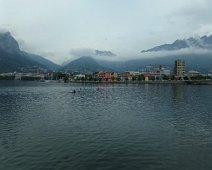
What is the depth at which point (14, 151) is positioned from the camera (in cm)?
3994

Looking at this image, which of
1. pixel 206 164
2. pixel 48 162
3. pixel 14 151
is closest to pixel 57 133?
pixel 14 151

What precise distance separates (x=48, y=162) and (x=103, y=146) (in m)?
9.27

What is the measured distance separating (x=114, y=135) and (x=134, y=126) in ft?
30.3

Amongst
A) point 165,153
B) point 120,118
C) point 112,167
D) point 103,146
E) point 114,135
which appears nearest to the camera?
point 112,167

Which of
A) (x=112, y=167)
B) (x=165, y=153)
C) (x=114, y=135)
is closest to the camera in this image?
(x=112, y=167)

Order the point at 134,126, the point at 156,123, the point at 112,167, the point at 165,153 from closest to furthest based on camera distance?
the point at 112,167, the point at 165,153, the point at 134,126, the point at 156,123

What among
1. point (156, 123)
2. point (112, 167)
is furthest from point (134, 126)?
point (112, 167)

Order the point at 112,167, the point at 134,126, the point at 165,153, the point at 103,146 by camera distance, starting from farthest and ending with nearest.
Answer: the point at 134,126
the point at 103,146
the point at 165,153
the point at 112,167

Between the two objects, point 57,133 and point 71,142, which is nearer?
point 71,142

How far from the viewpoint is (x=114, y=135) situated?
4881cm

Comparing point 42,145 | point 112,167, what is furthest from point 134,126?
point 112,167

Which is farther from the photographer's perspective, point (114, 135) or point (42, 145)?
point (114, 135)

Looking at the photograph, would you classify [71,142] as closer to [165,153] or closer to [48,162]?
[48,162]

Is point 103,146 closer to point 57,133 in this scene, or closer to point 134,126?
point 57,133
